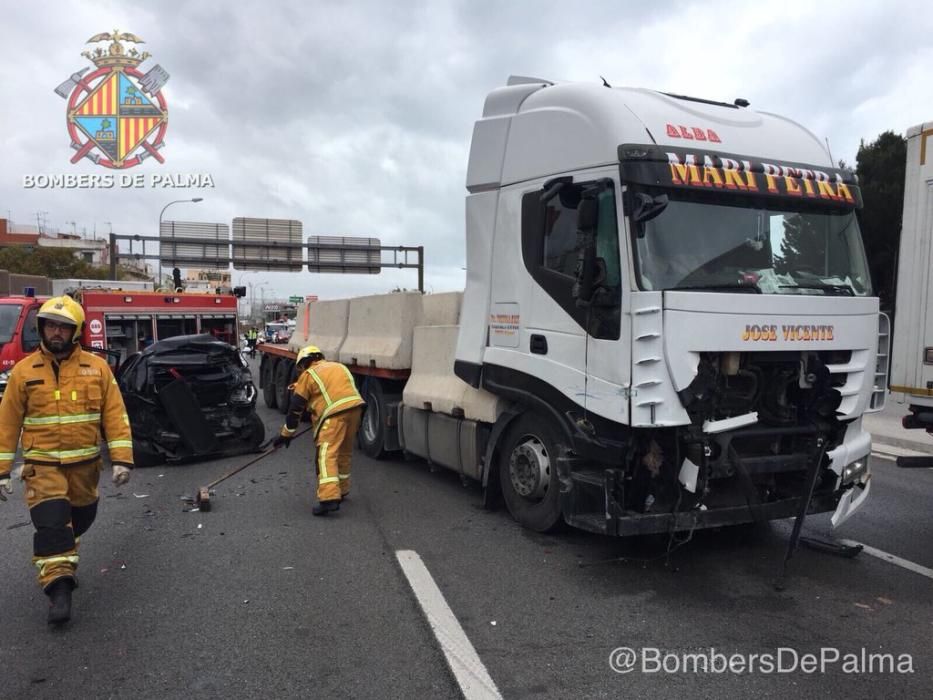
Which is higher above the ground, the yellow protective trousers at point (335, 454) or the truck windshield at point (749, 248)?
the truck windshield at point (749, 248)

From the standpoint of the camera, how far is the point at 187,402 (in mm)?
8648

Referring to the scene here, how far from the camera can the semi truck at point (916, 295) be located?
206 inches

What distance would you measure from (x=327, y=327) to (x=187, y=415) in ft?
10.2

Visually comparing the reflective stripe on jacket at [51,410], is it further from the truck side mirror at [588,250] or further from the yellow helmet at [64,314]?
the truck side mirror at [588,250]

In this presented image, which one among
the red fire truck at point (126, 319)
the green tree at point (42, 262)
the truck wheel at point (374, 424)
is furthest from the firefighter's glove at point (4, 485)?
the green tree at point (42, 262)

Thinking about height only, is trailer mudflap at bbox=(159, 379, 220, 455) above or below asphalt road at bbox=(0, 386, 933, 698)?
above

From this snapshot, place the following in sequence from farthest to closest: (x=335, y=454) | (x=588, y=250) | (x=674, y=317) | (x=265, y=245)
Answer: (x=265, y=245)
(x=335, y=454)
(x=588, y=250)
(x=674, y=317)

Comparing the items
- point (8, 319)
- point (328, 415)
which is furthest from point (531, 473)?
point (8, 319)

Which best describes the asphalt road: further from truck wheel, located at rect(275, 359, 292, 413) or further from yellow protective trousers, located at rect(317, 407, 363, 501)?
truck wheel, located at rect(275, 359, 292, 413)

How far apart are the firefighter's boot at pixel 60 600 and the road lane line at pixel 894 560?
213 inches

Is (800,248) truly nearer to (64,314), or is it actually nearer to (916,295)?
(916,295)

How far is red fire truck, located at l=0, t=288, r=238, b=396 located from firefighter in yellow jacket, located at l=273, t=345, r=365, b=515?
290 inches

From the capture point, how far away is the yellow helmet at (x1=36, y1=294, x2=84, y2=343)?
161 inches

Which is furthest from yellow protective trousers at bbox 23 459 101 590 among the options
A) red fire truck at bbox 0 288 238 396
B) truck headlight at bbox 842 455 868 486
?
red fire truck at bbox 0 288 238 396
